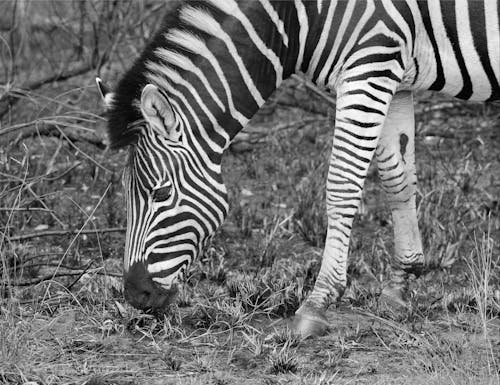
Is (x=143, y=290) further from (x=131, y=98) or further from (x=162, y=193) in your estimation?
(x=131, y=98)

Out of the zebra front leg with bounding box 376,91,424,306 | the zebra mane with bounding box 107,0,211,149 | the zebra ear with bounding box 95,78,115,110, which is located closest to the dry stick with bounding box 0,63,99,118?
the zebra ear with bounding box 95,78,115,110

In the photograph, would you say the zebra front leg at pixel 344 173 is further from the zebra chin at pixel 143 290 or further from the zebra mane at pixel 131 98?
the zebra mane at pixel 131 98

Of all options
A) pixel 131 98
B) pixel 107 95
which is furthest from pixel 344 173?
pixel 107 95

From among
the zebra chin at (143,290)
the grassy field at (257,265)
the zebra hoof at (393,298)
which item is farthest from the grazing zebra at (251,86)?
the zebra hoof at (393,298)

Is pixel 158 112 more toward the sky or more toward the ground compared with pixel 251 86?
more toward the ground

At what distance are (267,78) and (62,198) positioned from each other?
2.73 m

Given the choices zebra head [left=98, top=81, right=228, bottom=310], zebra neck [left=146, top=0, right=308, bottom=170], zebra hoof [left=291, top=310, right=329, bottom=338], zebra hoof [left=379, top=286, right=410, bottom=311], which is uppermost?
zebra neck [left=146, top=0, right=308, bottom=170]

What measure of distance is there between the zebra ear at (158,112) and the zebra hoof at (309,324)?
3.94 feet

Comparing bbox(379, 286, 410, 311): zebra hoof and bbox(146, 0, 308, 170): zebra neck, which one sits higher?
bbox(146, 0, 308, 170): zebra neck

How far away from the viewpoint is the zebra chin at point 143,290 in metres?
4.48

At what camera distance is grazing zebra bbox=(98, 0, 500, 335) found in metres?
4.53

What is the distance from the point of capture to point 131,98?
450 centimetres

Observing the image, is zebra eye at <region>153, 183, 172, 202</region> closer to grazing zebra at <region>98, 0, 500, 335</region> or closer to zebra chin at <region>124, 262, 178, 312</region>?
grazing zebra at <region>98, 0, 500, 335</region>

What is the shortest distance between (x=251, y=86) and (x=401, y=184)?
1.18 meters
